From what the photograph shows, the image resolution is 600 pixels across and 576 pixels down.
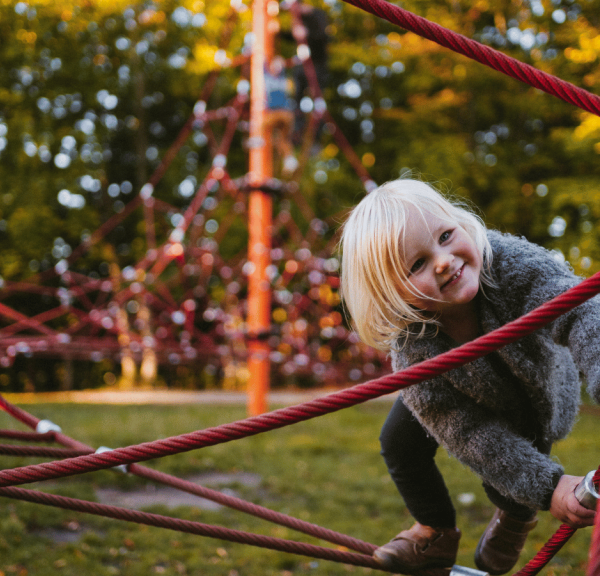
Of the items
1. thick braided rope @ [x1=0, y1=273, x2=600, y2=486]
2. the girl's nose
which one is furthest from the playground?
the girl's nose

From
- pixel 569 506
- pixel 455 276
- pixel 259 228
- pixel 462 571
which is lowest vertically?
pixel 462 571

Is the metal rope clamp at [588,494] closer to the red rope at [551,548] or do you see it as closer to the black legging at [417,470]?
the red rope at [551,548]

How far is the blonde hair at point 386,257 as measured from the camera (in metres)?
1.20

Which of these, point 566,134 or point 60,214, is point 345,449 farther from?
point 60,214

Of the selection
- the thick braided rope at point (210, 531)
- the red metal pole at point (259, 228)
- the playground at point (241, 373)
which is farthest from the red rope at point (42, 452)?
the red metal pole at point (259, 228)

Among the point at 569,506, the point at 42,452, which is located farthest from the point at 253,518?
the point at 569,506

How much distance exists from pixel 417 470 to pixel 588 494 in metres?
0.55

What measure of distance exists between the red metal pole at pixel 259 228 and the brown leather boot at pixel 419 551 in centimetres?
373

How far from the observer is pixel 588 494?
101 cm

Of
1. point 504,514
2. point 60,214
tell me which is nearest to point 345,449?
point 504,514

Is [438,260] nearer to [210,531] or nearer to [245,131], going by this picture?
[210,531]

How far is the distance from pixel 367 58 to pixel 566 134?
11.6 feet

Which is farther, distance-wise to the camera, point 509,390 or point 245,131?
point 245,131

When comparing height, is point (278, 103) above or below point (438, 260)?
above
